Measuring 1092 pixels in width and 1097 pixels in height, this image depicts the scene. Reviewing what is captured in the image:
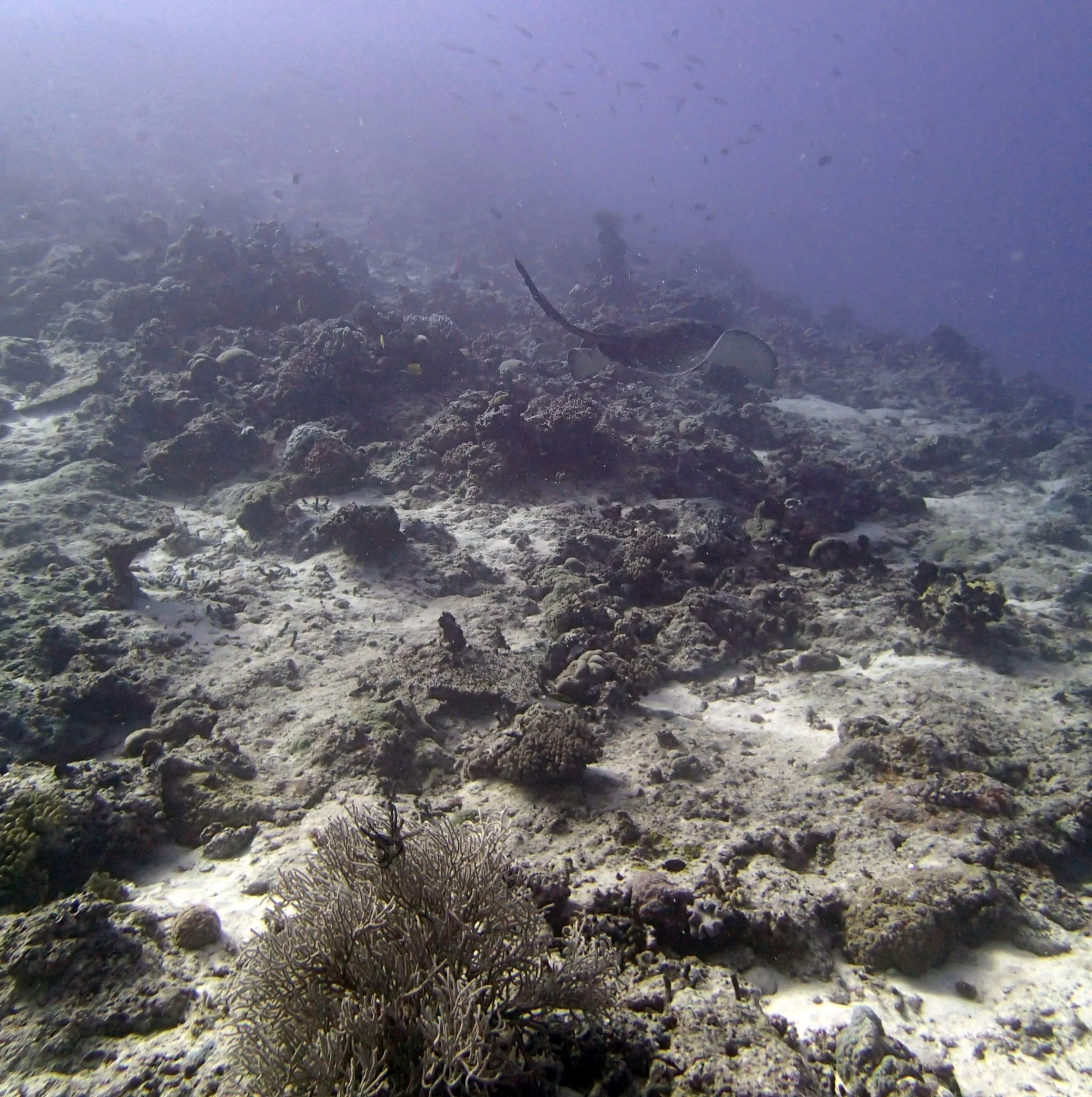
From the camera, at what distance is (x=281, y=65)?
6600 cm

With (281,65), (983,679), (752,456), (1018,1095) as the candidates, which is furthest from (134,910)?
(281,65)

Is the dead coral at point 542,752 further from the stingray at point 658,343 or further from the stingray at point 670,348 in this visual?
the stingray at point 658,343

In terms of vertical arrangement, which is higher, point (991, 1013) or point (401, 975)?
point (401, 975)

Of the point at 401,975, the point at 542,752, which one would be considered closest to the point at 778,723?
the point at 542,752

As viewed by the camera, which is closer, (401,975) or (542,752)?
(401,975)

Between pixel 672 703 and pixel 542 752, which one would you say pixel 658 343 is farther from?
pixel 542 752

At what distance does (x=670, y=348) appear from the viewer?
1249 centimetres

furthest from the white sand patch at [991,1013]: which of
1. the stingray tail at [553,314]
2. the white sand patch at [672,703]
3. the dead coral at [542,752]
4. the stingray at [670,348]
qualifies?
the stingray at [670,348]

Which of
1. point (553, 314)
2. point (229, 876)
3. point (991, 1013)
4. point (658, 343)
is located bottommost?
point (229, 876)

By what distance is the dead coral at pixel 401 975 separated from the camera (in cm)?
214

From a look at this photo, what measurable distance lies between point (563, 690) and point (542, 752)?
123cm

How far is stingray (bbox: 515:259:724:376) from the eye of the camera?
12.4 m

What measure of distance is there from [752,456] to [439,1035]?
1130 cm

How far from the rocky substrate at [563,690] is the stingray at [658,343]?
40 centimetres
